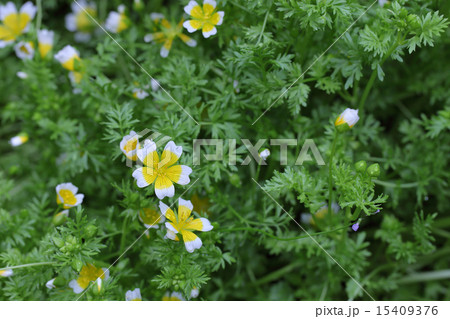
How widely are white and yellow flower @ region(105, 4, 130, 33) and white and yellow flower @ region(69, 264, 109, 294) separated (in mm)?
1148

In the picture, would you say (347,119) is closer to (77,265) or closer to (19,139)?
(77,265)

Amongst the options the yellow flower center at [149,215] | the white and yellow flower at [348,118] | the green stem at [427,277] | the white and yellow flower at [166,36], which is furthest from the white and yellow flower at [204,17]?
the green stem at [427,277]

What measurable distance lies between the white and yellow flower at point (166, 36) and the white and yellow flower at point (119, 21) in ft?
0.68

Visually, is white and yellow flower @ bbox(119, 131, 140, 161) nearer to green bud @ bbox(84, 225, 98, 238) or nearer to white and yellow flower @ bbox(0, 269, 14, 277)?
green bud @ bbox(84, 225, 98, 238)

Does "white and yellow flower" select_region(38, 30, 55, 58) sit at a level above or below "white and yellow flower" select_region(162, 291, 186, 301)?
above

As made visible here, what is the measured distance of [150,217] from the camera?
1768 mm

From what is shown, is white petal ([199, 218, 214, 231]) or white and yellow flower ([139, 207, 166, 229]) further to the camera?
white and yellow flower ([139, 207, 166, 229])

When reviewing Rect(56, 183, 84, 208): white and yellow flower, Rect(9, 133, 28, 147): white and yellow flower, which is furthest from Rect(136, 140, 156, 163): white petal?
Rect(9, 133, 28, 147): white and yellow flower

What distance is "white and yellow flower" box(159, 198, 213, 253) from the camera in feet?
5.17

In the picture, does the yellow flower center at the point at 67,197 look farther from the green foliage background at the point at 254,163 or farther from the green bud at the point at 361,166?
the green bud at the point at 361,166

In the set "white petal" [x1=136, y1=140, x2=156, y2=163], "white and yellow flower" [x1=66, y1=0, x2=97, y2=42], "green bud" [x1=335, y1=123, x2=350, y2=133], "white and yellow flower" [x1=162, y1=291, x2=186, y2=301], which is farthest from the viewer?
"white and yellow flower" [x1=66, y1=0, x2=97, y2=42]

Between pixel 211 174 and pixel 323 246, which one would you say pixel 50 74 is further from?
pixel 323 246

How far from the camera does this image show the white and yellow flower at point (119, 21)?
2.24 m
